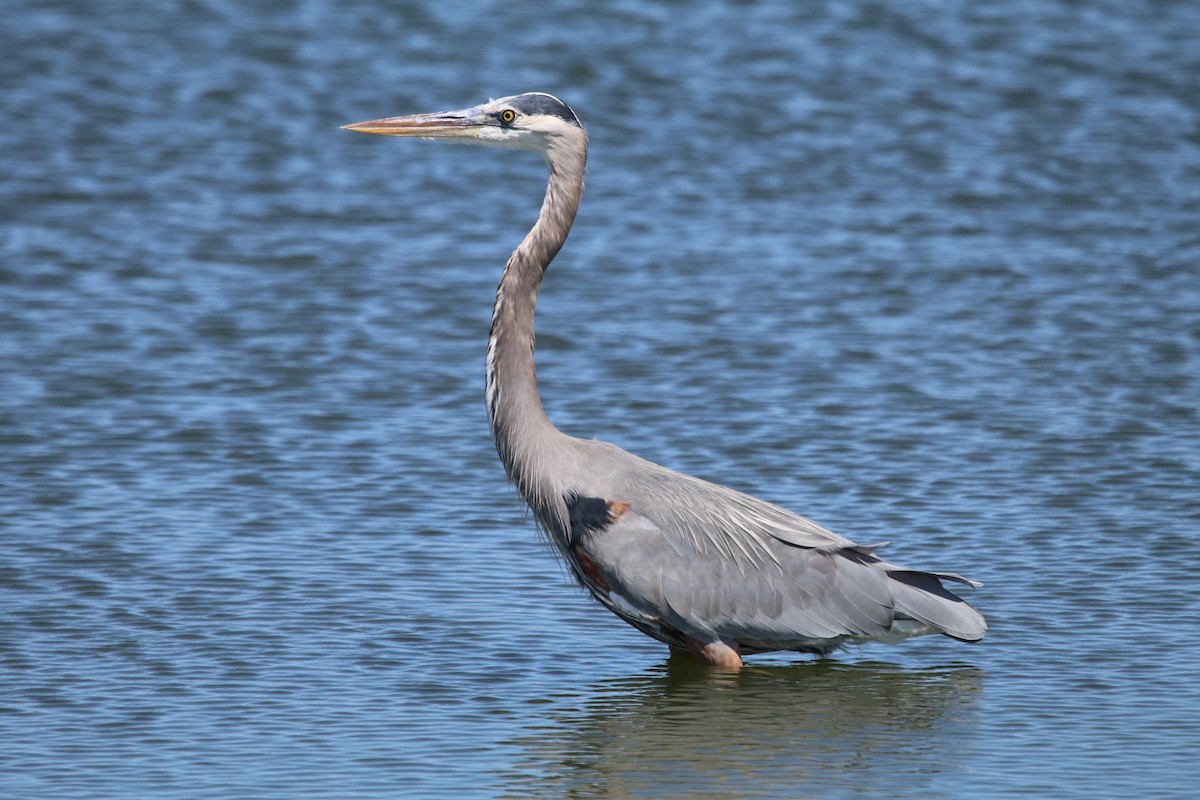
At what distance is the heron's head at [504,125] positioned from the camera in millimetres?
8258

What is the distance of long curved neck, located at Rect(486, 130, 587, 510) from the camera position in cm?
805

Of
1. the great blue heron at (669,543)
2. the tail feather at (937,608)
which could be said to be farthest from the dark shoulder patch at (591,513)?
the tail feather at (937,608)

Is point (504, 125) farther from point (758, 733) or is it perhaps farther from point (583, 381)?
point (583, 381)

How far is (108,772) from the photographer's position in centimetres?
668

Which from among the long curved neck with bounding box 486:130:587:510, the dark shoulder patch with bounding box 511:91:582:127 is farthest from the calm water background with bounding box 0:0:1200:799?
the dark shoulder patch with bounding box 511:91:582:127

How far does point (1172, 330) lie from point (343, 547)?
255 inches

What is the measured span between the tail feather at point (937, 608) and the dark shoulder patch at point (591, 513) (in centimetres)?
117

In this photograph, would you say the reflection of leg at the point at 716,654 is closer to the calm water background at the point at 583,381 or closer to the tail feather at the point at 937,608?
the calm water background at the point at 583,381

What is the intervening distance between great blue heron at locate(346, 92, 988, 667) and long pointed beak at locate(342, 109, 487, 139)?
0.17m

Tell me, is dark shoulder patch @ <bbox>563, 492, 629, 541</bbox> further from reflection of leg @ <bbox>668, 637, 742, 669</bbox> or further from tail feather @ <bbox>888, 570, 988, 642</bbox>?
tail feather @ <bbox>888, 570, 988, 642</bbox>

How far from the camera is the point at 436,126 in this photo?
8453mm

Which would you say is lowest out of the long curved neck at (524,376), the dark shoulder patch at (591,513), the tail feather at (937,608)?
the tail feather at (937,608)

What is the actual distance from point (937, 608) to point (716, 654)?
925 millimetres

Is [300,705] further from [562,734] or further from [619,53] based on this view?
[619,53]
